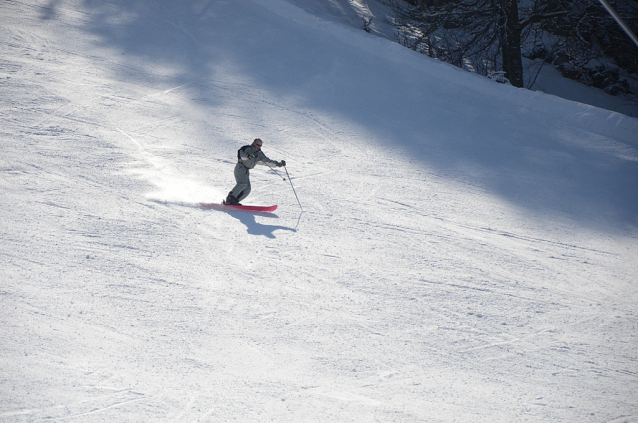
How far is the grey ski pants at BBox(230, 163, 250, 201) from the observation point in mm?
7359

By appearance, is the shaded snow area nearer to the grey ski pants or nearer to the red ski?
the red ski

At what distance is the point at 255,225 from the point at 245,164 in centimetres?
91

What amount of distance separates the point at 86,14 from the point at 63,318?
37.6ft

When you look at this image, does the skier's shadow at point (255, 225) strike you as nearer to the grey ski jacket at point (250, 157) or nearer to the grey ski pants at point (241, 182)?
the grey ski pants at point (241, 182)

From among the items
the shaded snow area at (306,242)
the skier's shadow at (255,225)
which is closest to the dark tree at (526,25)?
the shaded snow area at (306,242)

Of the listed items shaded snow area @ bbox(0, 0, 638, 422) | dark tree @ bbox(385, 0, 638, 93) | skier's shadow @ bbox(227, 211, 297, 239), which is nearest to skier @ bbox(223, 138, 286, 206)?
skier's shadow @ bbox(227, 211, 297, 239)

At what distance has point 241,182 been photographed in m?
7.44

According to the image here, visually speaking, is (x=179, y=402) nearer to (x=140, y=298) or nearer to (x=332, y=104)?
(x=140, y=298)

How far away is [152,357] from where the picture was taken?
4.90 m

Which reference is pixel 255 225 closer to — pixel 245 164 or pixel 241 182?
pixel 241 182

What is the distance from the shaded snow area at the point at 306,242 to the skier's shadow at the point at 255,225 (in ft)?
0.12

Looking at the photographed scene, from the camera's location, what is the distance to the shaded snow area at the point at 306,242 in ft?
15.6

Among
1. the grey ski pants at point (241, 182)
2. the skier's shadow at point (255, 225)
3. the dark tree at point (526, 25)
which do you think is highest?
the dark tree at point (526, 25)

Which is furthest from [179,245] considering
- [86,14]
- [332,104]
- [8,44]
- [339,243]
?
[86,14]
